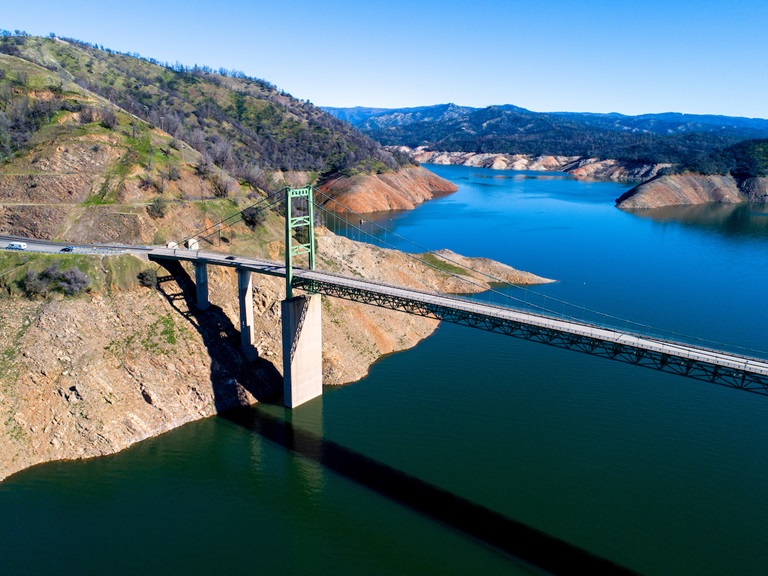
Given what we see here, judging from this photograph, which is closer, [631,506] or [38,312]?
[631,506]

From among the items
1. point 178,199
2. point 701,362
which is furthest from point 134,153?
point 701,362

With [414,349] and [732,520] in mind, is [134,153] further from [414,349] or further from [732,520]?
[732,520]

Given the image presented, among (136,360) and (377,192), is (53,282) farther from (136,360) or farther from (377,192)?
(377,192)

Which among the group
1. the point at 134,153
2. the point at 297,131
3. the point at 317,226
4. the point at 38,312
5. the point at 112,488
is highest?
the point at 297,131

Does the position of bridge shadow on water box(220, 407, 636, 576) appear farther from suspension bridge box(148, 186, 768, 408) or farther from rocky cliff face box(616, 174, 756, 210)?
rocky cliff face box(616, 174, 756, 210)

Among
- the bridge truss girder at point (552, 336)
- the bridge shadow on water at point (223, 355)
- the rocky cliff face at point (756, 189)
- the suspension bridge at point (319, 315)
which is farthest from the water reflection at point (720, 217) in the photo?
the bridge shadow on water at point (223, 355)

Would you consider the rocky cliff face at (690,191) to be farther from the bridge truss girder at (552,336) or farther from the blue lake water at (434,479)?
the bridge truss girder at (552,336)
